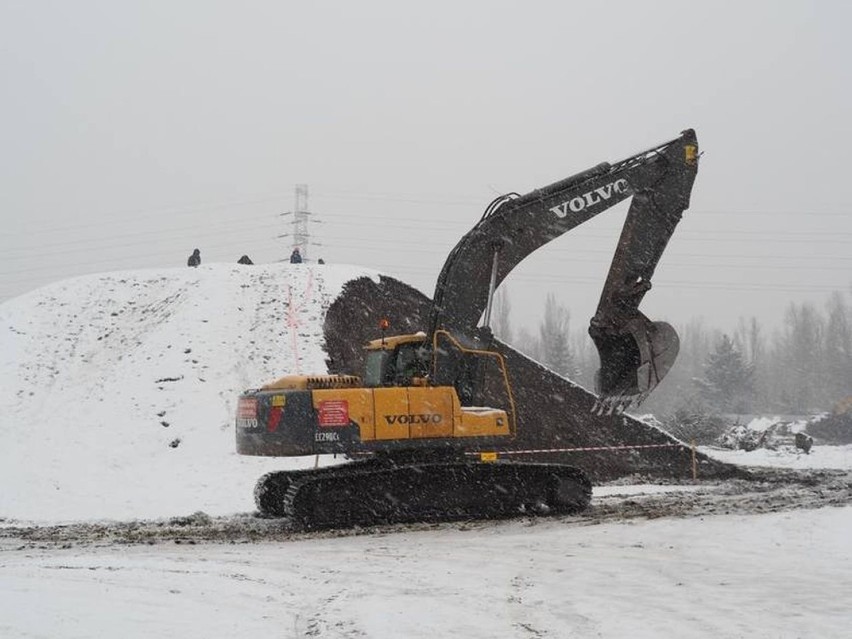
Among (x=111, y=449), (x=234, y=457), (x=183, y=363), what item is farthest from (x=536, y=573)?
(x=183, y=363)

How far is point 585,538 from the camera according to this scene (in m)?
10.1

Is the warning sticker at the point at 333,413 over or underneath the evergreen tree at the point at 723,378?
underneath

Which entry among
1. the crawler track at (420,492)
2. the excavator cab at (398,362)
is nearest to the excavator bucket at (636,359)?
the crawler track at (420,492)

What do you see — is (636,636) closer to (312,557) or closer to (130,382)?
(312,557)

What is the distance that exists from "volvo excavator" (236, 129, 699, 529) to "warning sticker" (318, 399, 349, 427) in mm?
15

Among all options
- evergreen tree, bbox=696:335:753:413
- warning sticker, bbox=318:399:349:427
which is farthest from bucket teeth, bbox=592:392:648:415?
evergreen tree, bbox=696:335:753:413

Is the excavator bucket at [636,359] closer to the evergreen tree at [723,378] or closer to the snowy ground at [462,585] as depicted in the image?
the snowy ground at [462,585]

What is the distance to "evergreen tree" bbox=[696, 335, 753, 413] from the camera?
68.6 meters

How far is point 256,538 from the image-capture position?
1110 centimetres

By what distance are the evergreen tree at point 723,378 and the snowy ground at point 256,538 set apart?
45.8 m

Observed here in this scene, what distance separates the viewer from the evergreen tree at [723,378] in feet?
225

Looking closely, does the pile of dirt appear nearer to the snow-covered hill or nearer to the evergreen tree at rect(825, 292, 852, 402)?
the snow-covered hill

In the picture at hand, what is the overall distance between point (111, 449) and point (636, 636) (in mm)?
15101

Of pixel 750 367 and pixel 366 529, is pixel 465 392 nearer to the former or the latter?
pixel 366 529
